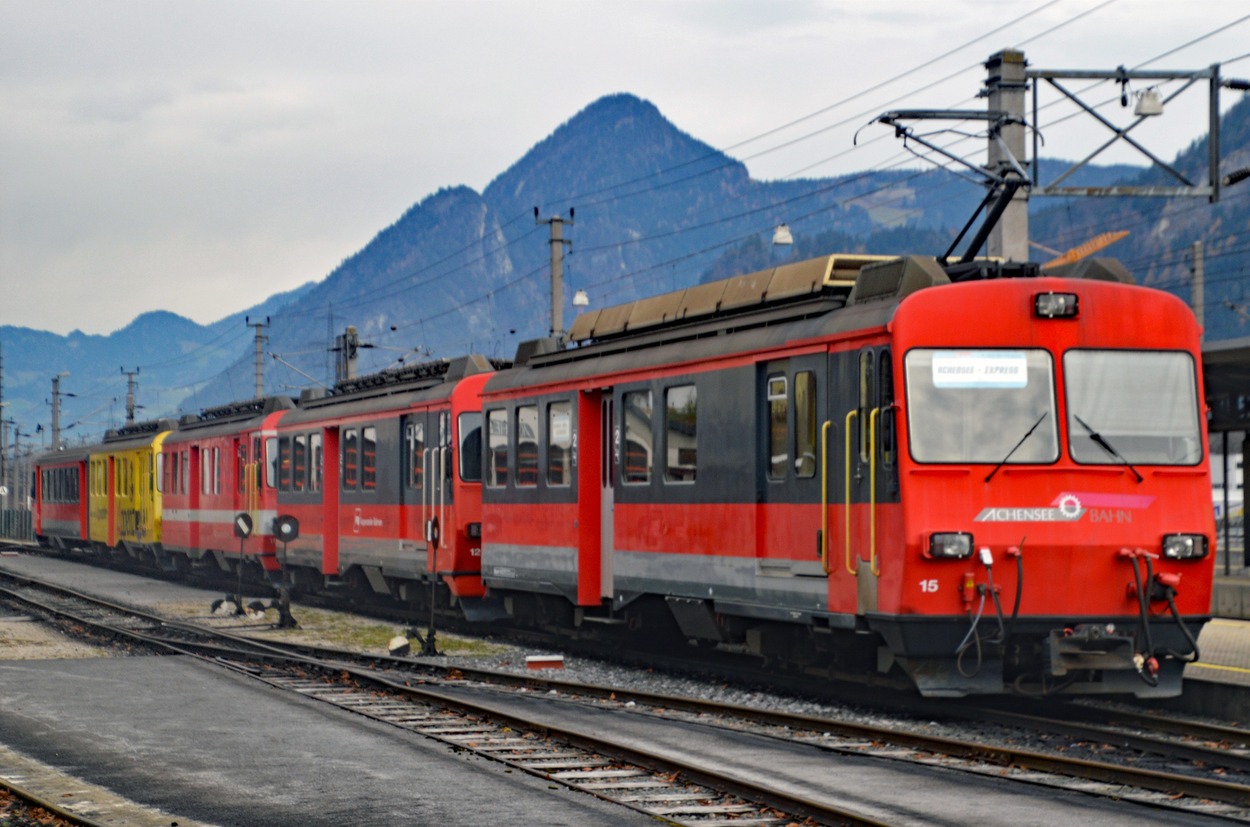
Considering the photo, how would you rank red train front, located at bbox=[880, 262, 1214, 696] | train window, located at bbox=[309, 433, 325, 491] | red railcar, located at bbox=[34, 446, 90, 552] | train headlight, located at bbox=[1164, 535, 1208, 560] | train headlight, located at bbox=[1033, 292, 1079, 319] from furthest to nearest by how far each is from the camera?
red railcar, located at bbox=[34, 446, 90, 552]
train window, located at bbox=[309, 433, 325, 491]
train headlight, located at bbox=[1033, 292, 1079, 319]
train headlight, located at bbox=[1164, 535, 1208, 560]
red train front, located at bbox=[880, 262, 1214, 696]

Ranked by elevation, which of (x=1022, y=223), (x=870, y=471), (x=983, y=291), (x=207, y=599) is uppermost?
(x=1022, y=223)

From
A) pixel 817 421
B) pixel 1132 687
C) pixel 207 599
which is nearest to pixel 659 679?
pixel 817 421

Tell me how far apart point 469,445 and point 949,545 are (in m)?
11.4

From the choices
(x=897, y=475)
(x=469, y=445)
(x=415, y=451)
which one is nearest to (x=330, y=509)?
(x=415, y=451)

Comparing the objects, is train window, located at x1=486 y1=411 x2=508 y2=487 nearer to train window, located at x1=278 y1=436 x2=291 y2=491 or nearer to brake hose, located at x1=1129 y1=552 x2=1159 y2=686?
brake hose, located at x1=1129 y1=552 x2=1159 y2=686

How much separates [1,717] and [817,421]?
7.03 metres

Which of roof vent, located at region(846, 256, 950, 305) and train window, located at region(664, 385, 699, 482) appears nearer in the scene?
roof vent, located at region(846, 256, 950, 305)

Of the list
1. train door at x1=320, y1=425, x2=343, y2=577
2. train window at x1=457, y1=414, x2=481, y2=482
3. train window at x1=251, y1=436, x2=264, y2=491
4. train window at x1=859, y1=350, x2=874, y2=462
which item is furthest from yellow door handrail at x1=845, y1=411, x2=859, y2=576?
train window at x1=251, y1=436, x2=264, y2=491

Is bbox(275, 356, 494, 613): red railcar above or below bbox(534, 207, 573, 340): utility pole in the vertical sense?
below

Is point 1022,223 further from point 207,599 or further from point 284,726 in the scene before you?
point 207,599

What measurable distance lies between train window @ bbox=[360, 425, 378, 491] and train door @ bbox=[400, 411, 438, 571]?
137 centimetres

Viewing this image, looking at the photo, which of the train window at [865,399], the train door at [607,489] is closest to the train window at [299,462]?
the train door at [607,489]

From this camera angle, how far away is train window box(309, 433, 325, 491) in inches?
1165

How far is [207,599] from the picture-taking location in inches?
1273
